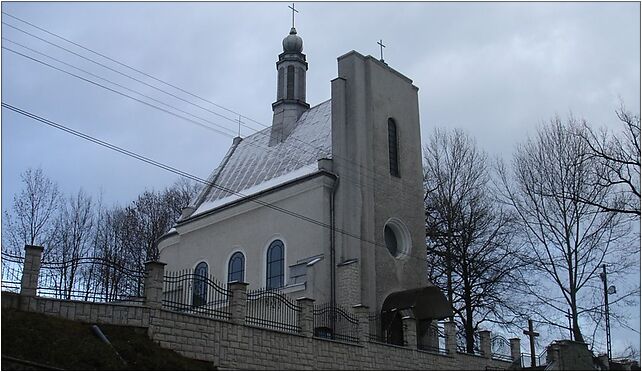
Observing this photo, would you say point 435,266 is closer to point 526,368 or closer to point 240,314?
point 526,368

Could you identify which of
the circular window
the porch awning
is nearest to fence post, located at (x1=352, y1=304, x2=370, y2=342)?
the porch awning

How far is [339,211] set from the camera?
24.4 meters

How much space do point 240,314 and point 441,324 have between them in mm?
9643

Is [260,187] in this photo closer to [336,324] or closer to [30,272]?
[336,324]

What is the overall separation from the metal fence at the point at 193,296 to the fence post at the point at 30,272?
112 inches

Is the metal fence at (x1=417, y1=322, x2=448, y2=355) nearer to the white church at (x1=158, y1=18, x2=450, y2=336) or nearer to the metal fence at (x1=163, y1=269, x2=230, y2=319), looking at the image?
the white church at (x1=158, y1=18, x2=450, y2=336)

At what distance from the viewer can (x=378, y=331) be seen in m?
23.5

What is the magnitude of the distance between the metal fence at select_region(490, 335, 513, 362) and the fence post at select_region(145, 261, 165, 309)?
14.5 m

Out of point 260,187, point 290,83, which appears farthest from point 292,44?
point 260,187

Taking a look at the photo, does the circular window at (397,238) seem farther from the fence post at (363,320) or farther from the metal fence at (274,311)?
the metal fence at (274,311)

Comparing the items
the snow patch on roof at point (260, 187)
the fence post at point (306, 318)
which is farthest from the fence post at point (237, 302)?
the snow patch on roof at point (260, 187)

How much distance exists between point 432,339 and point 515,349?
170 inches

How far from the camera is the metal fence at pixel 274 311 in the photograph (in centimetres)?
1850

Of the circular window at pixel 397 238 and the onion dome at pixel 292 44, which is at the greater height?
the onion dome at pixel 292 44
